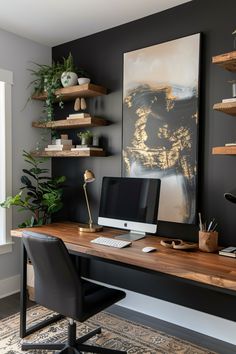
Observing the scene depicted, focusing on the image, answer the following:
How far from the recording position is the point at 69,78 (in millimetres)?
3037

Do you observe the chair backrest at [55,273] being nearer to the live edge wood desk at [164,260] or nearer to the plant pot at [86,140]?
the live edge wood desk at [164,260]

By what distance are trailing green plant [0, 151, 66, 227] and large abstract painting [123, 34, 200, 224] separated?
76cm

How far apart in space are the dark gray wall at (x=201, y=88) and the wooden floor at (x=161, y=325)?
0.71 feet

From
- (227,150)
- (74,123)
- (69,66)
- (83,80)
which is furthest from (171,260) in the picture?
(69,66)

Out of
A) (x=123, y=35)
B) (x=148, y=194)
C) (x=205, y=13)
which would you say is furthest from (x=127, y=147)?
(x=205, y=13)

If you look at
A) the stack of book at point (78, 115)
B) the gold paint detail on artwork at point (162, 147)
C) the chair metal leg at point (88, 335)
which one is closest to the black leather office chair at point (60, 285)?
the chair metal leg at point (88, 335)

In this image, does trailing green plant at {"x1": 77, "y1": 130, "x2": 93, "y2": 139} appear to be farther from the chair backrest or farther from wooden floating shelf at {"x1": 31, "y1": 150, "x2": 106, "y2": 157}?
the chair backrest

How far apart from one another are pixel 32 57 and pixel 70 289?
2.50m

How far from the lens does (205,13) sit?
96.7 inches

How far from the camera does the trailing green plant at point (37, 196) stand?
3119mm

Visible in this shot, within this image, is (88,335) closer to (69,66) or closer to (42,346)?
(42,346)

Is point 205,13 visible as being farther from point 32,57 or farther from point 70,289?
point 70,289

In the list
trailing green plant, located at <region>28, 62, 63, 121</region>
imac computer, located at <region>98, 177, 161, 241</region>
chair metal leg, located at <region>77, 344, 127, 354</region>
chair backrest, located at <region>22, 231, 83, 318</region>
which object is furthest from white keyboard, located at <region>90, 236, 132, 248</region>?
trailing green plant, located at <region>28, 62, 63, 121</region>

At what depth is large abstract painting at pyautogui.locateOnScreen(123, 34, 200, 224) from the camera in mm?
2490
